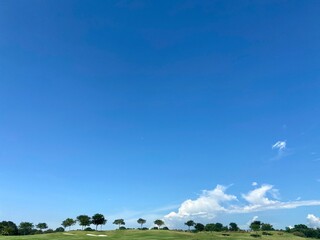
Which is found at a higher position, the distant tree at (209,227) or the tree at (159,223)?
the tree at (159,223)

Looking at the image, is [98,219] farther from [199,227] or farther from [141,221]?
[199,227]

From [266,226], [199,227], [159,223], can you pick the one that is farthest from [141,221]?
[266,226]

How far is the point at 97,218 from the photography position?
149 m

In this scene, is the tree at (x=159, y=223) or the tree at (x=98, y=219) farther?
the tree at (x=159, y=223)

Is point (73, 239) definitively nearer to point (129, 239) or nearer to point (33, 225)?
point (129, 239)

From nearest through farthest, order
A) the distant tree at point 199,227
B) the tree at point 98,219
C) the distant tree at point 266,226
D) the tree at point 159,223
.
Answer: the tree at point 98,219, the tree at point 159,223, the distant tree at point 199,227, the distant tree at point 266,226

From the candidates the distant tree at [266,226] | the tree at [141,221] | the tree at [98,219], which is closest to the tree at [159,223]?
the tree at [141,221]

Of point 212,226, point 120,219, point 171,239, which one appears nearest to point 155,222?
point 120,219

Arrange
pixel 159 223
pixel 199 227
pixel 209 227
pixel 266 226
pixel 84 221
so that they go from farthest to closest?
pixel 266 226 < pixel 199 227 < pixel 159 223 < pixel 209 227 < pixel 84 221

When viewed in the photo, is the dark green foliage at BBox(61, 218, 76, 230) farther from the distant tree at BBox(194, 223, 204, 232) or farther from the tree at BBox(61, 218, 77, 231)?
the distant tree at BBox(194, 223, 204, 232)

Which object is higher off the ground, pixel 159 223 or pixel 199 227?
pixel 159 223

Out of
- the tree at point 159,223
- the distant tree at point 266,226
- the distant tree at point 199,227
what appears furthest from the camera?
the distant tree at point 266,226

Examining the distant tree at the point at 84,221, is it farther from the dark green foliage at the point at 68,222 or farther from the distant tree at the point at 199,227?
the distant tree at the point at 199,227

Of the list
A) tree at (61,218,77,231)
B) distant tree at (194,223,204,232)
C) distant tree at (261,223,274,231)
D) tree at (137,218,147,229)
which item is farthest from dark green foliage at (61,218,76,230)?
distant tree at (261,223,274,231)
